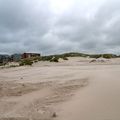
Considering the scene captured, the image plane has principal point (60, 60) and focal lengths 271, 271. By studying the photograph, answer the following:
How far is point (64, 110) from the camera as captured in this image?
6.00m

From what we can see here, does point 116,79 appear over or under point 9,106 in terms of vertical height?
over

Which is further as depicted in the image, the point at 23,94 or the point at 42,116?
the point at 23,94

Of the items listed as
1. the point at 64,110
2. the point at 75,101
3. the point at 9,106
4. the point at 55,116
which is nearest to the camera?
the point at 55,116

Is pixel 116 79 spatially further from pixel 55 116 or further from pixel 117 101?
pixel 55 116

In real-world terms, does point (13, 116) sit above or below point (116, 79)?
below

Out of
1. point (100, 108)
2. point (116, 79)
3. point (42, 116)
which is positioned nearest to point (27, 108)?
point (42, 116)

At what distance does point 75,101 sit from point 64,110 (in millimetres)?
647

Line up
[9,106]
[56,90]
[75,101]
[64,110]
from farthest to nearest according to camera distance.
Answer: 1. [56,90]
2. [9,106]
3. [75,101]
4. [64,110]

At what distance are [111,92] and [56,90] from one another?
1.95 metres

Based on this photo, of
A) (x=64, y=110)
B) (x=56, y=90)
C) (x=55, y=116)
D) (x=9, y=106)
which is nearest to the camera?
(x=55, y=116)

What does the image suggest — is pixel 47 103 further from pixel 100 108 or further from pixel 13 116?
pixel 100 108

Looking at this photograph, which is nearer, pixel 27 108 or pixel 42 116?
pixel 42 116

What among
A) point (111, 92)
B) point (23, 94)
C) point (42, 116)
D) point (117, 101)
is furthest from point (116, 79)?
point (42, 116)

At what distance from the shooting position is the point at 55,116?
5.63 metres
